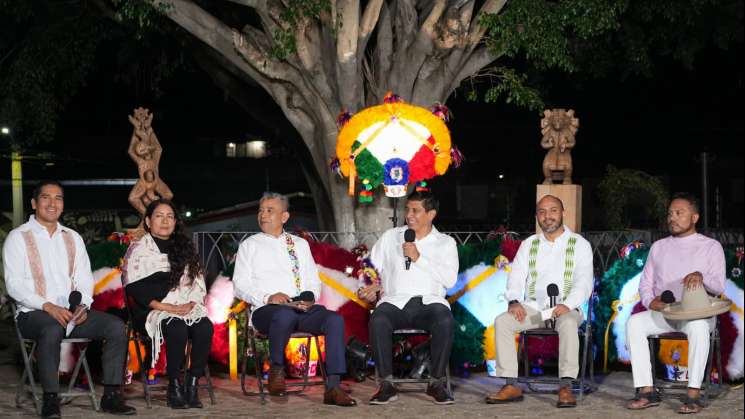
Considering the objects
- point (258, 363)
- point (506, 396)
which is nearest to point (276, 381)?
point (258, 363)

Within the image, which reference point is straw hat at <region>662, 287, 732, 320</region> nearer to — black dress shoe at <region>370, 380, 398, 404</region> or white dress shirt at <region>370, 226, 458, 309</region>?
white dress shirt at <region>370, 226, 458, 309</region>

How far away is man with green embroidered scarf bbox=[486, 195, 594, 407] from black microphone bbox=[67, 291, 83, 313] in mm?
2823

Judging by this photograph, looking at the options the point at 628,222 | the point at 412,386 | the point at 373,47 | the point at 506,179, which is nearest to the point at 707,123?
the point at 506,179

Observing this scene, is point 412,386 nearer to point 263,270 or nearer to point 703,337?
point 263,270

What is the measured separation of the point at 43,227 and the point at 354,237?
157 inches

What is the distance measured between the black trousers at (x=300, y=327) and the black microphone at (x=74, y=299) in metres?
1.23

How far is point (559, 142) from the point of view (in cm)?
965

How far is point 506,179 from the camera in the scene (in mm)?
31359

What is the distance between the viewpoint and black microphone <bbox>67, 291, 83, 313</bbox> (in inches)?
278

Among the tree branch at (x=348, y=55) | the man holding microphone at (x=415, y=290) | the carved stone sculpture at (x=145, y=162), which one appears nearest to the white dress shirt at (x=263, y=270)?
the man holding microphone at (x=415, y=290)

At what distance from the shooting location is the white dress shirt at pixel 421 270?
771 cm

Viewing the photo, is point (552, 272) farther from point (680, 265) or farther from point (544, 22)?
point (544, 22)

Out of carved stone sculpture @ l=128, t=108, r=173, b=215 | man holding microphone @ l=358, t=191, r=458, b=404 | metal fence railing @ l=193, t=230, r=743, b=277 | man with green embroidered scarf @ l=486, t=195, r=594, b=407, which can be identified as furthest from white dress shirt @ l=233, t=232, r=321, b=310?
carved stone sculpture @ l=128, t=108, r=173, b=215

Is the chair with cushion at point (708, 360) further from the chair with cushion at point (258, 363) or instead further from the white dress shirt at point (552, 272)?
the chair with cushion at point (258, 363)
